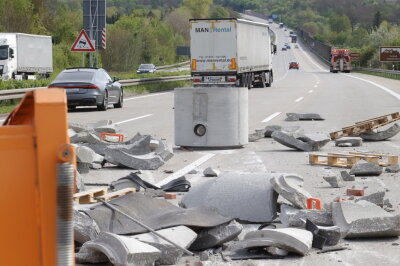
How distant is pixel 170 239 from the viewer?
6406mm

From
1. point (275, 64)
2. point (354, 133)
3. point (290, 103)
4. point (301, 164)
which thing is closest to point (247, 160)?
point (301, 164)

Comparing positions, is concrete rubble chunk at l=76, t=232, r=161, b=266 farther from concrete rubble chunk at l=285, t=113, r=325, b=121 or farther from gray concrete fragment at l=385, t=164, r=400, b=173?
concrete rubble chunk at l=285, t=113, r=325, b=121

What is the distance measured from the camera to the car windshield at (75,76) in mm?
26609

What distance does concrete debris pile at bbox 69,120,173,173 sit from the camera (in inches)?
460

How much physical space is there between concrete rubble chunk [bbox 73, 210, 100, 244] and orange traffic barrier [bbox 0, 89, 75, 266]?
10.6 ft

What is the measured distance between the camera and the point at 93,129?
15.8 m

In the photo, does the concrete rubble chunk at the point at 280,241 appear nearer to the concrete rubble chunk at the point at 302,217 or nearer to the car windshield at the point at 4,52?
the concrete rubble chunk at the point at 302,217

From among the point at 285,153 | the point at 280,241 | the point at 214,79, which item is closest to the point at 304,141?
the point at 285,153

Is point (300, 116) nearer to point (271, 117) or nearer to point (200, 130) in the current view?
point (271, 117)

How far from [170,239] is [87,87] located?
20.3 meters

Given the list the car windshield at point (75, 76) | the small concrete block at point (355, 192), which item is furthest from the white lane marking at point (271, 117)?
the small concrete block at point (355, 192)

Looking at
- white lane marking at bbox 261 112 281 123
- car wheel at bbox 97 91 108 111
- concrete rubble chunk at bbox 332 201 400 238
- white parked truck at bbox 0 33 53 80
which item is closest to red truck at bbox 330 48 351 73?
white parked truck at bbox 0 33 53 80

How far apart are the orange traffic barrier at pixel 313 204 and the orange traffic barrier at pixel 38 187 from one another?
189 inches

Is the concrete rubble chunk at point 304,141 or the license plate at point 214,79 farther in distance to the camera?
the license plate at point 214,79
